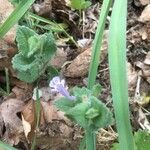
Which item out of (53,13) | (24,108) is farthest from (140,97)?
(53,13)

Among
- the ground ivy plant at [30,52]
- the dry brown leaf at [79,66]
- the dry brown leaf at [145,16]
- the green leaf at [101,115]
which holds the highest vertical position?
the ground ivy plant at [30,52]

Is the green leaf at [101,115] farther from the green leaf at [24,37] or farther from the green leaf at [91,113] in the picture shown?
the green leaf at [24,37]

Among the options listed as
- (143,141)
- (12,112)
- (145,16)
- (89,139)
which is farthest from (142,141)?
(145,16)

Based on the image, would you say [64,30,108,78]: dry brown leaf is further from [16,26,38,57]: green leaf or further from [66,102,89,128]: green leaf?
[66,102,89,128]: green leaf

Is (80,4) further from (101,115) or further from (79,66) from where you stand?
(101,115)

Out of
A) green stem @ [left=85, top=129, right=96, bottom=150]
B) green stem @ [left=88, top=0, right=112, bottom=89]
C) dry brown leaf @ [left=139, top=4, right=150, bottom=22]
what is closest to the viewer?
green stem @ [left=85, top=129, right=96, bottom=150]

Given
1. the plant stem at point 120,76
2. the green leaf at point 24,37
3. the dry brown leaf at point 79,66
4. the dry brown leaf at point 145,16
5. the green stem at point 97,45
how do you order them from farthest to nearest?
the dry brown leaf at point 145,16
the dry brown leaf at point 79,66
the green leaf at point 24,37
the green stem at point 97,45
the plant stem at point 120,76

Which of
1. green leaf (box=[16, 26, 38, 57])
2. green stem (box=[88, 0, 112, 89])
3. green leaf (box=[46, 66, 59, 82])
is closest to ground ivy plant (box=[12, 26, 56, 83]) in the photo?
green leaf (box=[16, 26, 38, 57])

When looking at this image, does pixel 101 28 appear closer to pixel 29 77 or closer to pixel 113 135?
pixel 29 77

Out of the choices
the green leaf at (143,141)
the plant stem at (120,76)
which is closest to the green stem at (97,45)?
the plant stem at (120,76)
